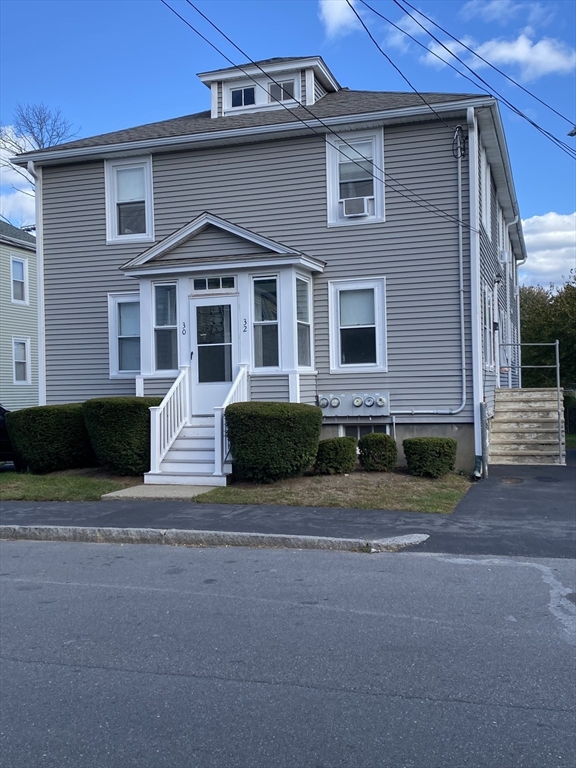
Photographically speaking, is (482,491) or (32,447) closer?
(482,491)

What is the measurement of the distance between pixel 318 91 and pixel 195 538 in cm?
1220

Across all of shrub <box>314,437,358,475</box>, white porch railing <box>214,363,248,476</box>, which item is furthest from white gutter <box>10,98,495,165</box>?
shrub <box>314,437,358,475</box>

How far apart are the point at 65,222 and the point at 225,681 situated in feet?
45.0

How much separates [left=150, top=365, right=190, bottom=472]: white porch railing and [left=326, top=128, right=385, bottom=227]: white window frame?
13.9 ft

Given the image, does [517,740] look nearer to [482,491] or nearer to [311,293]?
[482,491]

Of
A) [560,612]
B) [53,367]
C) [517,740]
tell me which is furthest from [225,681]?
[53,367]

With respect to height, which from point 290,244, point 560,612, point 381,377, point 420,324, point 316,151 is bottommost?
point 560,612

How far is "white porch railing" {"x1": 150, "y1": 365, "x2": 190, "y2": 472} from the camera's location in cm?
1283

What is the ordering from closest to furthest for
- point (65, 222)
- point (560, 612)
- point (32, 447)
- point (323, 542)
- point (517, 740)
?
point (517, 740), point (560, 612), point (323, 542), point (32, 447), point (65, 222)

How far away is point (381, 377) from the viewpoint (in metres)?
14.6

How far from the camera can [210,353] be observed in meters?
14.4

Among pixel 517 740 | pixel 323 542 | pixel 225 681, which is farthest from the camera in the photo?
pixel 323 542

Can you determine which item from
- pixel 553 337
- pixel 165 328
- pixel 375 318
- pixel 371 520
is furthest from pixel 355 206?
pixel 553 337

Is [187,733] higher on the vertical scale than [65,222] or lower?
lower
